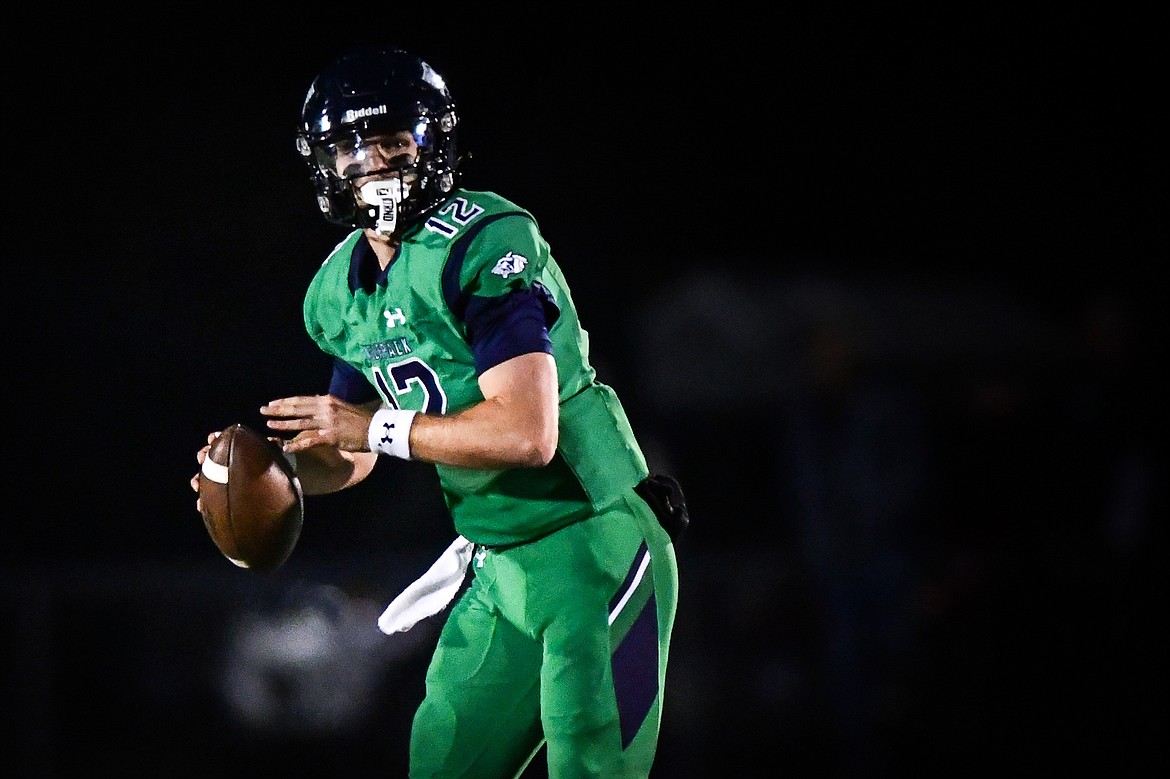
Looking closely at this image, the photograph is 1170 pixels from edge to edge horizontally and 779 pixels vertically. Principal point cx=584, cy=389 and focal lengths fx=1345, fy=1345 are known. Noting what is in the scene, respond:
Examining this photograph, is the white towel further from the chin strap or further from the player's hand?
the chin strap

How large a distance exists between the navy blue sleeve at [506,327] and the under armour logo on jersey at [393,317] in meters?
0.14

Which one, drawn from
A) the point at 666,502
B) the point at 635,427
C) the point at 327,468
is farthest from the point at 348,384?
the point at 635,427

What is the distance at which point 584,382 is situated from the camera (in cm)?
231

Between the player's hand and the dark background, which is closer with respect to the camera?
the player's hand

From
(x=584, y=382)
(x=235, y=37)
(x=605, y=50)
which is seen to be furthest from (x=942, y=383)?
(x=584, y=382)

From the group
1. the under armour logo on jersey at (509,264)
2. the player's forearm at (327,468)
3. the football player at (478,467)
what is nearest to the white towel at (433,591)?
the football player at (478,467)

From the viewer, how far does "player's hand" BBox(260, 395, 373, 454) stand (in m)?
2.11

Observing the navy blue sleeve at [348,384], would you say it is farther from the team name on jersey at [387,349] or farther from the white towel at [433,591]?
the white towel at [433,591]

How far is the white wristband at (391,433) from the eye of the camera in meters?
2.08

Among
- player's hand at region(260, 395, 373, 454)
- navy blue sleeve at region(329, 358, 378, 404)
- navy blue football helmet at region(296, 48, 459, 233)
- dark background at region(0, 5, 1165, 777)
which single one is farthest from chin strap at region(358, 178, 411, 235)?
dark background at region(0, 5, 1165, 777)

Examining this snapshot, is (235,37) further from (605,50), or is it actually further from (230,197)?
(605,50)

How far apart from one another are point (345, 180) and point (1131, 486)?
3.14 meters

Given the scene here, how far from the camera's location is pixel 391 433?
2080 millimetres

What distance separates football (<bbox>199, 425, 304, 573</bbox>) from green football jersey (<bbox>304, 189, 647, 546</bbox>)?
24cm
